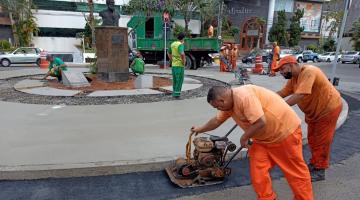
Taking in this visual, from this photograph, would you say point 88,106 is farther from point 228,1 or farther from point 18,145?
point 228,1

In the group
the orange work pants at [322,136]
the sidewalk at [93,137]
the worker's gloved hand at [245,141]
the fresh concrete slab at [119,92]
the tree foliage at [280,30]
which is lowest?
the fresh concrete slab at [119,92]

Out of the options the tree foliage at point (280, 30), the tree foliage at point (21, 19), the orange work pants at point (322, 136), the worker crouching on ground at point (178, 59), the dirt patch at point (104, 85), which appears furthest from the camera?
the tree foliage at point (280, 30)

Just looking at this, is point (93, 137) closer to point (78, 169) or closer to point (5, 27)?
point (78, 169)

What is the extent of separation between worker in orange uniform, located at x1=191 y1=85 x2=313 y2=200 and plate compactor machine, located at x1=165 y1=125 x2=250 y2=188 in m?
0.66

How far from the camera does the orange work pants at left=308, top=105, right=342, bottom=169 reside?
3.77m

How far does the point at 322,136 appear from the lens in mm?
Answer: 3842

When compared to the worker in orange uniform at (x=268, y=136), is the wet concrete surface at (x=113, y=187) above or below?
below

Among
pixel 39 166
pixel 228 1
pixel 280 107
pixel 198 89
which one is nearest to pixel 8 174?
pixel 39 166

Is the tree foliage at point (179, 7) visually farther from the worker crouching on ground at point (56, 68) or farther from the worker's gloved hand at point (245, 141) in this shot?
the worker's gloved hand at point (245, 141)

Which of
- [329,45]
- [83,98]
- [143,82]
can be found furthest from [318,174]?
[329,45]

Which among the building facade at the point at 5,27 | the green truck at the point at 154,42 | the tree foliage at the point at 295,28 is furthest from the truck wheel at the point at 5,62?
the tree foliage at the point at 295,28

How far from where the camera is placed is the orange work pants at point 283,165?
9.44 feet

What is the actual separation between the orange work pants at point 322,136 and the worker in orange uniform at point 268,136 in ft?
3.43

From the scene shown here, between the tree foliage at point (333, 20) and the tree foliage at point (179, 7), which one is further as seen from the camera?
the tree foliage at point (333, 20)
